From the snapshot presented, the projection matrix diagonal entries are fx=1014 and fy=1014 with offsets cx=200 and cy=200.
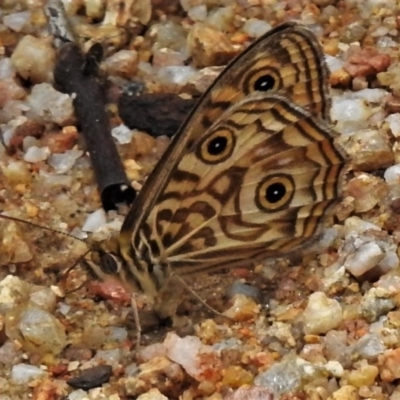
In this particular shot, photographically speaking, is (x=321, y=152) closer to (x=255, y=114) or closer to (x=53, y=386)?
(x=255, y=114)

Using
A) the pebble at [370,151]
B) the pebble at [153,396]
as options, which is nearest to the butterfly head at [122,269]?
the pebble at [153,396]

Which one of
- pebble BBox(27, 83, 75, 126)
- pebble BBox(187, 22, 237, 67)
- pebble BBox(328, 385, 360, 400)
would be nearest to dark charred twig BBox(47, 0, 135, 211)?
pebble BBox(27, 83, 75, 126)

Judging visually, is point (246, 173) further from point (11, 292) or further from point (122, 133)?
point (122, 133)

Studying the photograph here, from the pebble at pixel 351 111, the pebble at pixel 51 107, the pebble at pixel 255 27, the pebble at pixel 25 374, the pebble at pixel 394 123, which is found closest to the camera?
the pebble at pixel 25 374

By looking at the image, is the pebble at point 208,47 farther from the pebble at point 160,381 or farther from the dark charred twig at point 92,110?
the pebble at point 160,381

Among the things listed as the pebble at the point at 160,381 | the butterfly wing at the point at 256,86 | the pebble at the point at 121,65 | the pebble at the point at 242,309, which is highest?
the butterfly wing at the point at 256,86

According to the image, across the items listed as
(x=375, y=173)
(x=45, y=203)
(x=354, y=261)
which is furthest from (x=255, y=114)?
(x=45, y=203)

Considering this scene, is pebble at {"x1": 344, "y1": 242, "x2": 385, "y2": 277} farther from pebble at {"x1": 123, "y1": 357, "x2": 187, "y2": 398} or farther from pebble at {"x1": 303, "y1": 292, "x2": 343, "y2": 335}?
pebble at {"x1": 123, "y1": 357, "x2": 187, "y2": 398}

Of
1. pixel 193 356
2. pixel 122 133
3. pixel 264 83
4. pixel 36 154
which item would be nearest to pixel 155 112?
pixel 122 133
